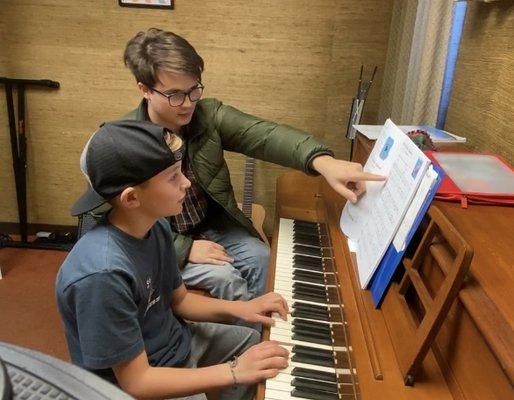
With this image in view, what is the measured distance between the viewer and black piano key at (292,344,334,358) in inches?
41.3

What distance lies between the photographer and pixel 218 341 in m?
1.37

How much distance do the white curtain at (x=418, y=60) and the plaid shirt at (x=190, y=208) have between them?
94 centimetres

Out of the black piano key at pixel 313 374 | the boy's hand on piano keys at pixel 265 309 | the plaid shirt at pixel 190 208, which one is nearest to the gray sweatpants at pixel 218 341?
the boy's hand on piano keys at pixel 265 309

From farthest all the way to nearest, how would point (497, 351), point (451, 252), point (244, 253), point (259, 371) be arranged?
1. point (244, 253)
2. point (259, 371)
3. point (451, 252)
4. point (497, 351)

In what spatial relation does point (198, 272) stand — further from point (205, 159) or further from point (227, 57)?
point (227, 57)

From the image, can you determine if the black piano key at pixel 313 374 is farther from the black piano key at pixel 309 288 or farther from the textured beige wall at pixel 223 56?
the textured beige wall at pixel 223 56

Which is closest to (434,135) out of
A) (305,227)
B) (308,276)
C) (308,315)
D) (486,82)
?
(486,82)

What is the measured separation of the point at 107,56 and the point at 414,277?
7.86 feet

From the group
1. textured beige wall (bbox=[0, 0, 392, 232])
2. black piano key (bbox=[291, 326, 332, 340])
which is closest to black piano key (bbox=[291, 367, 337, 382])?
black piano key (bbox=[291, 326, 332, 340])

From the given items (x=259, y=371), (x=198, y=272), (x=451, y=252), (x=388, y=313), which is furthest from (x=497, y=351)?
(x=198, y=272)

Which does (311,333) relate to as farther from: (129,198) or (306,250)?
(129,198)

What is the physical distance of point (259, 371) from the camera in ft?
3.27

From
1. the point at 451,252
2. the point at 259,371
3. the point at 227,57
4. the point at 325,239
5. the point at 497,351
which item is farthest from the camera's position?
the point at 227,57

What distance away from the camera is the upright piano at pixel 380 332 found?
0.72 meters
